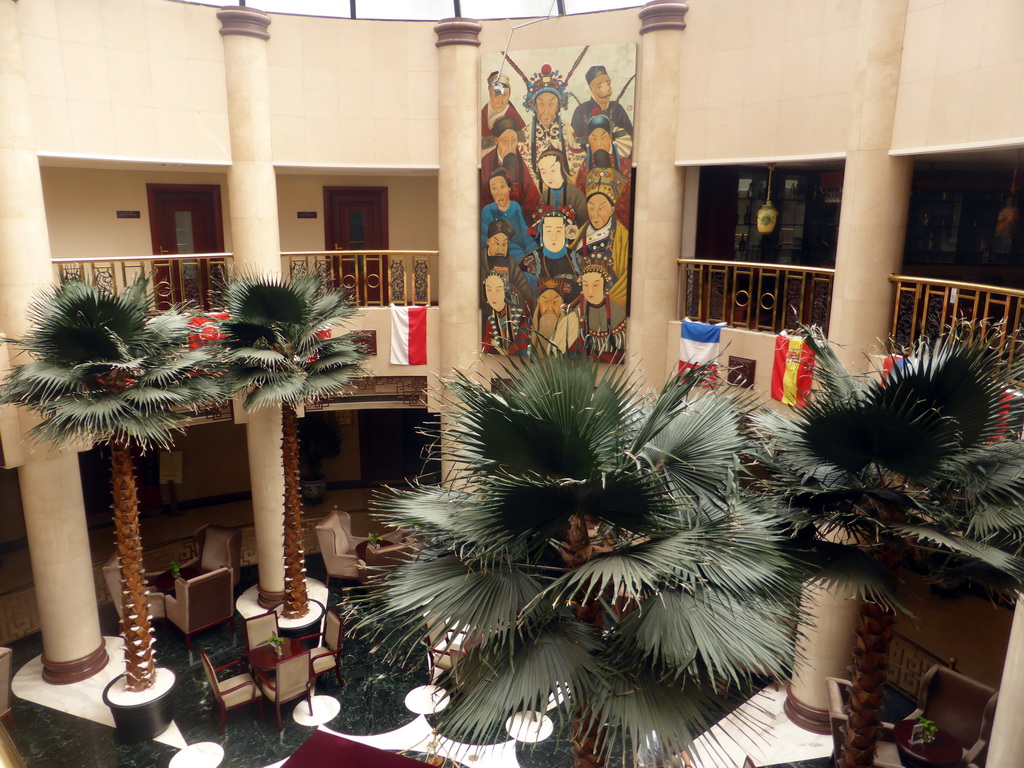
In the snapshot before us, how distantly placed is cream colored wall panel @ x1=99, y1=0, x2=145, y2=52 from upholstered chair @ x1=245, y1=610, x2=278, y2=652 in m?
7.56

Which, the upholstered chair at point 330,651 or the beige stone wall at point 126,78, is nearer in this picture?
the beige stone wall at point 126,78

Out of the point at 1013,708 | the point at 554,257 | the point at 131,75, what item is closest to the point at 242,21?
the point at 131,75

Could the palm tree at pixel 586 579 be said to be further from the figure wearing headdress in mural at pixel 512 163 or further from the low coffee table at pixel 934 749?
the figure wearing headdress in mural at pixel 512 163

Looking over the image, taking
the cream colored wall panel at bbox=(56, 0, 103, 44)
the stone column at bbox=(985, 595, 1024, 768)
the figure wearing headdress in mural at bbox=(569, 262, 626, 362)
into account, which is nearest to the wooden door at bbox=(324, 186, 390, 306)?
the figure wearing headdress in mural at bbox=(569, 262, 626, 362)

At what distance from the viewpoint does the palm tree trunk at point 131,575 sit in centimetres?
889

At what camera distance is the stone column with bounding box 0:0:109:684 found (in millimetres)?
9094

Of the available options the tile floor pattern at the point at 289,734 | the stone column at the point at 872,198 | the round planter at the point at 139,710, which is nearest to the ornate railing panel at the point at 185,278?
the round planter at the point at 139,710

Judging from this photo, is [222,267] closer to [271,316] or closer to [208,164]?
[208,164]

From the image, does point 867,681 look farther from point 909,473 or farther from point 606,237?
point 606,237

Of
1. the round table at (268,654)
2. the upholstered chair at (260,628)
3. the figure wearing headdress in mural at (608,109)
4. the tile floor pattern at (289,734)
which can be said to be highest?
the figure wearing headdress in mural at (608,109)

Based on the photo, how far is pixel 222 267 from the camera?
39.3 ft

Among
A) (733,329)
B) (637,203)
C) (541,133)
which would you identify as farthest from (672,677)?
(541,133)

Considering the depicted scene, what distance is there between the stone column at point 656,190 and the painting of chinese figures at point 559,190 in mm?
184

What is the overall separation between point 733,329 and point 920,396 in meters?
5.57
